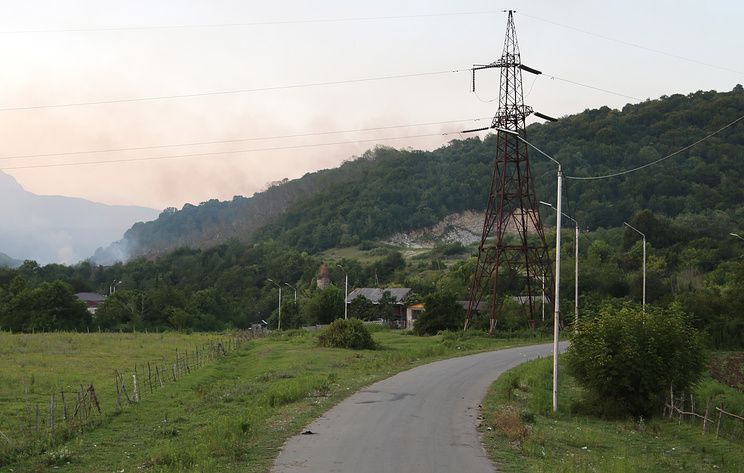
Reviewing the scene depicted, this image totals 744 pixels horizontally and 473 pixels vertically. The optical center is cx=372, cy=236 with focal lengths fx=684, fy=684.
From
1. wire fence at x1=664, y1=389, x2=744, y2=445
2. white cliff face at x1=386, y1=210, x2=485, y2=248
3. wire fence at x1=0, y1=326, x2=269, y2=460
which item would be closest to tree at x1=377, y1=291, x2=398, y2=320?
wire fence at x1=0, y1=326, x2=269, y2=460

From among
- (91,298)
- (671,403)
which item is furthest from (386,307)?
(671,403)

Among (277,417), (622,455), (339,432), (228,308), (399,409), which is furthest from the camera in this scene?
(228,308)

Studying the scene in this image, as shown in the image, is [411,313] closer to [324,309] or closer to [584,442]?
[324,309]

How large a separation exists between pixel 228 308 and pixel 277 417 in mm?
98234

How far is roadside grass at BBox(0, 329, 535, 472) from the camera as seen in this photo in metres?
14.5

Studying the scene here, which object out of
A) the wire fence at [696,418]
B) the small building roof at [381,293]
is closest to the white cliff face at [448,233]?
the small building roof at [381,293]

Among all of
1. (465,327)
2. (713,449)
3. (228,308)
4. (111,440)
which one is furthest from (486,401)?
(228,308)

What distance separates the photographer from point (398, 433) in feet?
58.4

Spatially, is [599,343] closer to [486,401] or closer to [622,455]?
[486,401]

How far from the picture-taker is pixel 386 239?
188m

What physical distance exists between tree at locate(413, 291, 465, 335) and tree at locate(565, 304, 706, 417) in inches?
1574

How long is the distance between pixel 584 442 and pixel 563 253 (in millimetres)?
90984

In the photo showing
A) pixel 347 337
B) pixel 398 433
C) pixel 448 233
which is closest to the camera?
pixel 398 433

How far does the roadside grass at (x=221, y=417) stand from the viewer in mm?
14469
